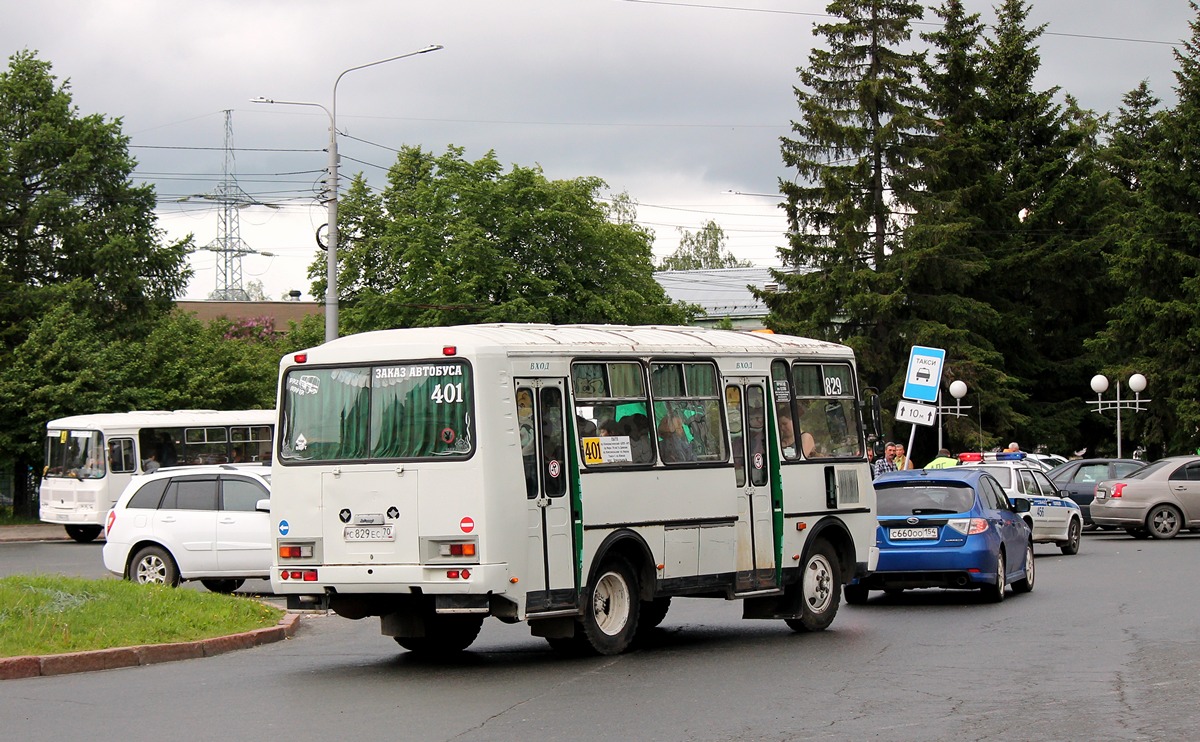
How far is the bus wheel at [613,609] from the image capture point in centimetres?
1298

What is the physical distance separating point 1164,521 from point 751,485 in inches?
798

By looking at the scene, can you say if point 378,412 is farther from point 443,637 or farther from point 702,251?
point 702,251

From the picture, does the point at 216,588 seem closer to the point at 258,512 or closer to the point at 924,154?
the point at 258,512

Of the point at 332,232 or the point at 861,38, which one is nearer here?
the point at 332,232

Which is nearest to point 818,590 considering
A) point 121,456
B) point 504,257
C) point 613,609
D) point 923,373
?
point 613,609

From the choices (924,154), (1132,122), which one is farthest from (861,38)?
(1132,122)

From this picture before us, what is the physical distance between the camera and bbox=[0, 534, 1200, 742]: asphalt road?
9.39 m

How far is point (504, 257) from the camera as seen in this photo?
54531 mm

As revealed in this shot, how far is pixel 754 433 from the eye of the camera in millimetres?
14852

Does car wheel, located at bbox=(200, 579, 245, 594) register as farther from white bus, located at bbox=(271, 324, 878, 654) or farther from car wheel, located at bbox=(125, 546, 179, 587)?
white bus, located at bbox=(271, 324, 878, 654)

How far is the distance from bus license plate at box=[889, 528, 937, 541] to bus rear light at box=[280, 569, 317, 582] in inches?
308

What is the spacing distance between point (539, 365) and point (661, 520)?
6.25ft

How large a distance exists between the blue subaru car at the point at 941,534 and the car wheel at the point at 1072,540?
9128 mm

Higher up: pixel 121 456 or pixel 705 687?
pixel 121 456
